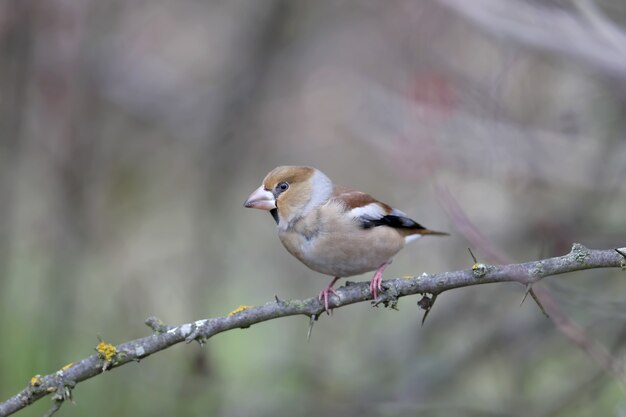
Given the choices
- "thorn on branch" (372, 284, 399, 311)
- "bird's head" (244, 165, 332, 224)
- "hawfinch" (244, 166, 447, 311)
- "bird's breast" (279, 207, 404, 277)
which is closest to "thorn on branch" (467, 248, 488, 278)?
"thorn on branch" (372, 284, 399, 311)

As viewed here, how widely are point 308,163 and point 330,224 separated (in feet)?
18.9

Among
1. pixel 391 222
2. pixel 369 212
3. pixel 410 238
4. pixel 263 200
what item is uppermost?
pixel 263 200

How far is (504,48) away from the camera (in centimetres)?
705

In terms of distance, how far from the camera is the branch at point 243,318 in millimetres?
3598

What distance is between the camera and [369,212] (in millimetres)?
5480

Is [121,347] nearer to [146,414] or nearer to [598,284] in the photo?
[146,414]

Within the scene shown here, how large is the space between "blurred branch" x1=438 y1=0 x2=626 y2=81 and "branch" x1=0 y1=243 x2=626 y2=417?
1689 millimetres

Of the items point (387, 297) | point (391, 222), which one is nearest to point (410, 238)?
point (391, 222)

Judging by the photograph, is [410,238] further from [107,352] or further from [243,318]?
[107,352]

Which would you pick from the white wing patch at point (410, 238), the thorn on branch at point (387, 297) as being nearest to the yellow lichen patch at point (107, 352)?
the thorn on branch at point (387, 297)

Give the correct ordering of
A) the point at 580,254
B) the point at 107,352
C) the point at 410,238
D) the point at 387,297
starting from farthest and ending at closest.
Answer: the point at 410,238
the point at 387,297
the point at 107,352
the point at 580,254

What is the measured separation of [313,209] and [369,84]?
4665mm

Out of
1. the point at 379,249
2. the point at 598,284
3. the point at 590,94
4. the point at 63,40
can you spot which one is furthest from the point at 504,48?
the point at 63,40

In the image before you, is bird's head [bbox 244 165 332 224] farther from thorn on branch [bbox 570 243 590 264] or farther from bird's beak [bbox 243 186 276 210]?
thorn on branch [bbox 570 243 590 264]
